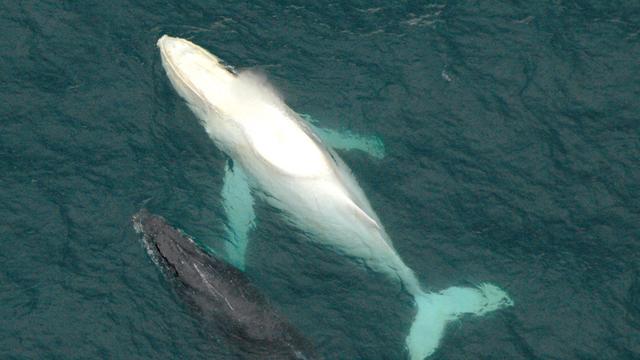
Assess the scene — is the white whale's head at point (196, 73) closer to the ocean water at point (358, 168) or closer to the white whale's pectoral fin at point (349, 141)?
the ocean water at point (358, 168)

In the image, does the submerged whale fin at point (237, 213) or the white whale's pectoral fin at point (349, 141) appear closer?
the submerged whale fin at point (237, 213)

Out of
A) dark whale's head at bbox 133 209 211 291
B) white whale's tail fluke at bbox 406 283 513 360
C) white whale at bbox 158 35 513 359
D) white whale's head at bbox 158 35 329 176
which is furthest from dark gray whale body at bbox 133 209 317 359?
white whale's head at bbox 158 35 329 176

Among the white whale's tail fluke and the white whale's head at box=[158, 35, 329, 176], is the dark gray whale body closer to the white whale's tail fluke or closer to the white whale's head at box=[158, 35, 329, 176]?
the white whale's tail fluke

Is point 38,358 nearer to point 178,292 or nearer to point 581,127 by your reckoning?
point 178,292

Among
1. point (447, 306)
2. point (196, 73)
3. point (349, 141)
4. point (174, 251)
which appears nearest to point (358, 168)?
point (349, 141)

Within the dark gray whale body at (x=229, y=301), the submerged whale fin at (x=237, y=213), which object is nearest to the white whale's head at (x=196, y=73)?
the submerged whale fin at (x=237, y=213)
